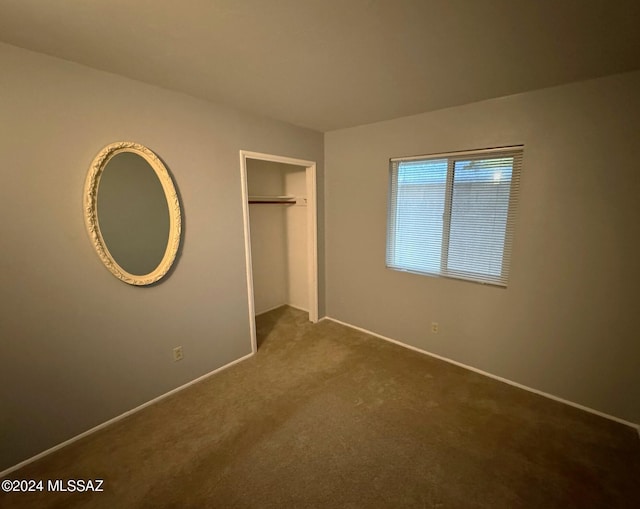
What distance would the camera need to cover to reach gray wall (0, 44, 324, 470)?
156 centimetres

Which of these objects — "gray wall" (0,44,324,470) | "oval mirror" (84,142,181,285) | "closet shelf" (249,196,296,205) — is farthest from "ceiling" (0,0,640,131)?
"closet shelf" (249,196,296,205)

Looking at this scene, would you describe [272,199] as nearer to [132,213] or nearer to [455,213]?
[132,213]

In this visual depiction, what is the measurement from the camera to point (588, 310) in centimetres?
202

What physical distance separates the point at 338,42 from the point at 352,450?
8.11ft

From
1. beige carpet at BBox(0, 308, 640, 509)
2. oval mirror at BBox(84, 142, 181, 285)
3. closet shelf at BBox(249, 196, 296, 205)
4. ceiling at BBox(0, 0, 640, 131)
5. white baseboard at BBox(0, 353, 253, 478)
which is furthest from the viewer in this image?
closet shelf at BBox(249, 196, 296, 205)

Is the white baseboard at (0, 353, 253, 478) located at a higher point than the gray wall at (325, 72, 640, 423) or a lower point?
lower

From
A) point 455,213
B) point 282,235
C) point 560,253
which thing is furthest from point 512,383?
point 282,235

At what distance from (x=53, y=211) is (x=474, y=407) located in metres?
3.30

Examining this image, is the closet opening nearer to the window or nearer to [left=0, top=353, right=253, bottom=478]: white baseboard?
the window

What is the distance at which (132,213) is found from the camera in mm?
1969

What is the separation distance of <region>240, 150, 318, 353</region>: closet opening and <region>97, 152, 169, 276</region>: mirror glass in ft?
4.63

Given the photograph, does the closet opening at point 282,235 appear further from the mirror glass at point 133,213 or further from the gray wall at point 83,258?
the mirror glass at point 133,213

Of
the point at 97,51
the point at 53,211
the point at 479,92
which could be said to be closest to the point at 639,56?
the point at 479,92

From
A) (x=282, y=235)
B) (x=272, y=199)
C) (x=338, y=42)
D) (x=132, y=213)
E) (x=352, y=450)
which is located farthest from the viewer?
(x=282, y=235)
